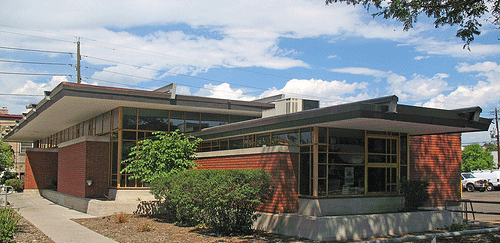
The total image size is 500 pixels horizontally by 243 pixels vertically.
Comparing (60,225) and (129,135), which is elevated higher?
(129,135)

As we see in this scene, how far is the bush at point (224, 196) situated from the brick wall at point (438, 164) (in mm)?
6641

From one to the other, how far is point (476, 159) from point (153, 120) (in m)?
60.7

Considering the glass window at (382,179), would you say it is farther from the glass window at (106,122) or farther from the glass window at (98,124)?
the glass window at (98,124)

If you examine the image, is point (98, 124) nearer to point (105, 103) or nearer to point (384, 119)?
point (105, 103)

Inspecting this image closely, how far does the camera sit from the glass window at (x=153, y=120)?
19.5 metres

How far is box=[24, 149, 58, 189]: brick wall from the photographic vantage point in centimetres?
3020

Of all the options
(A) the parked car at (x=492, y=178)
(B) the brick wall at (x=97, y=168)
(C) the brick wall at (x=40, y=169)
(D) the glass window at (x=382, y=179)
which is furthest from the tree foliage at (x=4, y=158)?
(A) the parked car at (x=492, y=178)

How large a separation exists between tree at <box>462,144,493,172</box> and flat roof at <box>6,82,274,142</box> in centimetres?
5385

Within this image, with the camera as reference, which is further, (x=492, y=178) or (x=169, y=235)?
(x=492, y=178)

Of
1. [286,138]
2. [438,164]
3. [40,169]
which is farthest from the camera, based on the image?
[40,169]

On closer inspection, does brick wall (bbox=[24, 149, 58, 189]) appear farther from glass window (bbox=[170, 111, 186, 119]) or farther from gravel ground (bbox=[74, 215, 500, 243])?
gravel ground (bbox=[74, 215, 500, 243])

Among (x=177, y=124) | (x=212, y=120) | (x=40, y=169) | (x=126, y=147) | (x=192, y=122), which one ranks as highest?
(x=212, y=120)

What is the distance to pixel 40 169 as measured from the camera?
Answer: 30.4 m

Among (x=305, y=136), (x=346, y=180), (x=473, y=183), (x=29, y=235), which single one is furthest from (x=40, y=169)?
(x=473, y=183)
